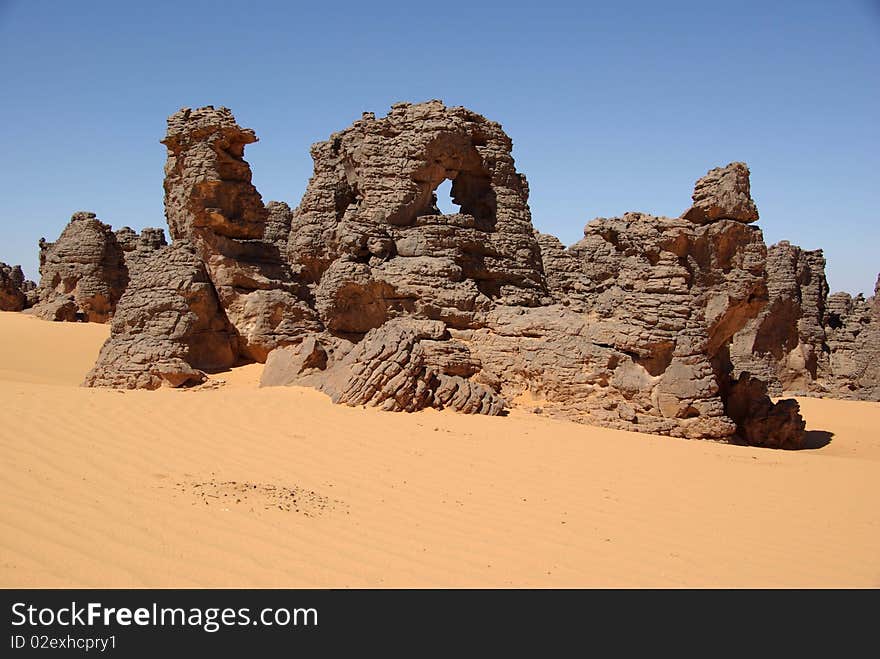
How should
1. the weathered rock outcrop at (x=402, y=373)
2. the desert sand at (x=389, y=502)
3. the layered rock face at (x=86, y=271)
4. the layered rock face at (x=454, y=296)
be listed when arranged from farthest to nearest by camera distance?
the layered rock face at (x=86, y=271) → the layered rock face at (x=454, y=296) → the weathered rock outcrop at (x=402, y=373) → the desert sand at (x=389, y=502)

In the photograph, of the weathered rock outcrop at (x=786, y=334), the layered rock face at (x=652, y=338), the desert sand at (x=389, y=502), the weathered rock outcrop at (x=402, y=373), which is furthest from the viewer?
the weathered rock outcrop at (x=786, y=334)

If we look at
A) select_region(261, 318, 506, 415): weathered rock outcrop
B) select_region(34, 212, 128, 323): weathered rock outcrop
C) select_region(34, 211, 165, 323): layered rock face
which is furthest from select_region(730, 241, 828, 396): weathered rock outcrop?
select_region(34, 212, 128, 323): weathered rock outcrop

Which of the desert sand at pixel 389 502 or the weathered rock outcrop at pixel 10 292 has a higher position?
the weathered rock outcrop at pixel 10 292

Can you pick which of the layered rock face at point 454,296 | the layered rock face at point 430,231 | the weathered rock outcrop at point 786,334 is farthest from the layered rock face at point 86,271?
the weathered rock outcrop at point 786,334

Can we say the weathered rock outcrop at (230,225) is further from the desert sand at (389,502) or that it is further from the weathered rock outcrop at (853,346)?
the weathered rock outcrop at (853,346)

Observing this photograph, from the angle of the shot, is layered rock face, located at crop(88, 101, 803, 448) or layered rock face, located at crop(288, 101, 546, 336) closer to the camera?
layered rock face, located at crop(88, 101, 803, 448)

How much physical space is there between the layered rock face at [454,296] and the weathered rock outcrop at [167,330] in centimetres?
4

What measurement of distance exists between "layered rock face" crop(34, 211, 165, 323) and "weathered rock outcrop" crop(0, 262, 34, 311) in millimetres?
6297

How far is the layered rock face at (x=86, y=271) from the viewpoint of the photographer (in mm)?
24172

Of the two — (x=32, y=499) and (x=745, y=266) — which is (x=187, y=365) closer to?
(x=32, y=499)

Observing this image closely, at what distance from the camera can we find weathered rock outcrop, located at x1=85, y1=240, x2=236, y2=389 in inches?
477

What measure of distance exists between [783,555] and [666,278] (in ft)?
20.7

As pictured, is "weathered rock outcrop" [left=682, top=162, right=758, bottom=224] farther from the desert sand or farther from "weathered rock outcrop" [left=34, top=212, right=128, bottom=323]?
"weathered rock outcrop" [left=34, top=212, right=128, bottom=323]
